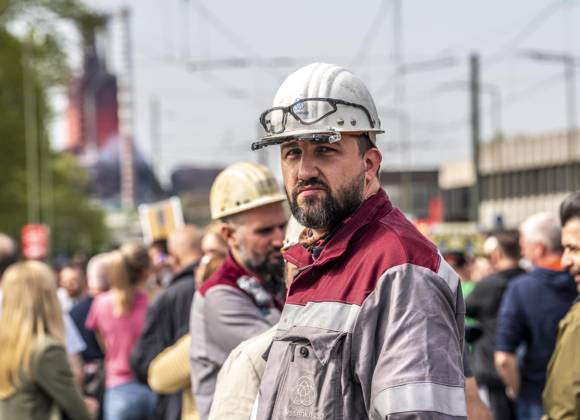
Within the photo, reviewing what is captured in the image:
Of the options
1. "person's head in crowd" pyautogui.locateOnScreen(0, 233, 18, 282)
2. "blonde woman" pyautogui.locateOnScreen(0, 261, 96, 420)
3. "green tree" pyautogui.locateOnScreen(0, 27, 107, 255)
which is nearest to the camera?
"blonde woman" pyautogui.locateOnScreen(0, 261, 96, 420)

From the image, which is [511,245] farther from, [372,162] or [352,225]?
[352,225]

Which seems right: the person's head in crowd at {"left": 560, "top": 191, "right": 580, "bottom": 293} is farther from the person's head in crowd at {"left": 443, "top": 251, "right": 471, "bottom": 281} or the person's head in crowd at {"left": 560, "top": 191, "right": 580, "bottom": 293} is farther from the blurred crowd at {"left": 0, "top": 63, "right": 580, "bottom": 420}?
the person's head in crowd at {"left": 443, "top": 251, "right": 471, "bottom": 281}

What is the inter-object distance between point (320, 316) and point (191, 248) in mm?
4631

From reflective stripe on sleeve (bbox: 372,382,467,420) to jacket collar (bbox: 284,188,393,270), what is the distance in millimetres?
414

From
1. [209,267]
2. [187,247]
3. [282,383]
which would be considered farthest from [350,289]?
[187,247]

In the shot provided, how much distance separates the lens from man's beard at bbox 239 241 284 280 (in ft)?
15.2

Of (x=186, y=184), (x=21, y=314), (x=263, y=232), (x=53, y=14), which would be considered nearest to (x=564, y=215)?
(x=263, y=232)

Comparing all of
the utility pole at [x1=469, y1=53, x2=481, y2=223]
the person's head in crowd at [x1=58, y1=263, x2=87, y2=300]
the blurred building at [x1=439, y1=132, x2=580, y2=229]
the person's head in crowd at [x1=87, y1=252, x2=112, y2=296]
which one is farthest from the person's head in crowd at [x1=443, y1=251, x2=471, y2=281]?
the blurred building at [x1=439, y1=132, x2=580, y2=229]

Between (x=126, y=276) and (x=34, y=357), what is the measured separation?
111 inches

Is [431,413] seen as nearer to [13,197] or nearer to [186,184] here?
[13,197]

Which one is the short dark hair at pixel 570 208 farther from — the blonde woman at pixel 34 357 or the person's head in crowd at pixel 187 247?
the person's head in crowd at pixel 187 247

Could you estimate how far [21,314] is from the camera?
577cm

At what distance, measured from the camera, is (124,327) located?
27.4ft

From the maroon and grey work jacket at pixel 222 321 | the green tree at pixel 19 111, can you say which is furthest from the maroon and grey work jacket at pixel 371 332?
the green tree at pixel 19 111
